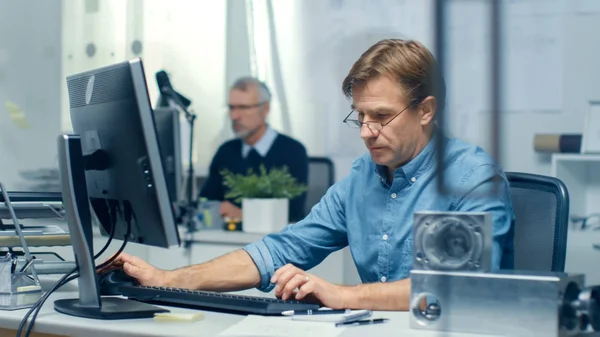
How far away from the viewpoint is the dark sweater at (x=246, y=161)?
3949mm

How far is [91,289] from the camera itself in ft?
4.40

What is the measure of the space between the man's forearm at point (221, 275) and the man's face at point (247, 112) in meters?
2.41

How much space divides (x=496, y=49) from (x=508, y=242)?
1.02m

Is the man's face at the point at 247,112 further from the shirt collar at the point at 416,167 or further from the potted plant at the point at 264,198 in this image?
the shirt collar at the point at 416,167

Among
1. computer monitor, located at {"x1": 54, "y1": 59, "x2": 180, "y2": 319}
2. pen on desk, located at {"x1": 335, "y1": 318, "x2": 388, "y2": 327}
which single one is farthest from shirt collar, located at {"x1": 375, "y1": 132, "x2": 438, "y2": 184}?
computer monitor, located at {"x1": 54, "y1": 59, "x2": 180, "y2": 319}

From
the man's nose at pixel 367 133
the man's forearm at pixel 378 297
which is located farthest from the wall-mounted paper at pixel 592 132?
the man's forearm at pixel 378 297

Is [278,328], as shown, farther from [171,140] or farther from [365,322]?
[171,140]

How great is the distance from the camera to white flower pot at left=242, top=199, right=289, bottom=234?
313 cm

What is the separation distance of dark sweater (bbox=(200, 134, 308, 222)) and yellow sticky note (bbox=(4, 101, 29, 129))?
3.33ft

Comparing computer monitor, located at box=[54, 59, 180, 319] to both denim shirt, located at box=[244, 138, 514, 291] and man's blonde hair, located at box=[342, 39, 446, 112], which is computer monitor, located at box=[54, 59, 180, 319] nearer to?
denim shirt, located at box=[244, 138, 514, 291]

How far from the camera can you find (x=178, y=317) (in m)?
1.25

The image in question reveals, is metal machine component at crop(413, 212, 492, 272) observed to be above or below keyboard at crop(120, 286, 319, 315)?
above

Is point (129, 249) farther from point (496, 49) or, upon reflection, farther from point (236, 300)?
point (496, 49)

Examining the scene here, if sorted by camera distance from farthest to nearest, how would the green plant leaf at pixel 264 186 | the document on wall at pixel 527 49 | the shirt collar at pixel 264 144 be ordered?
the shirt collar at pixel 264 144 < the green plant leaf at pixel 264 186 < the document on wall at pixel 527 49
